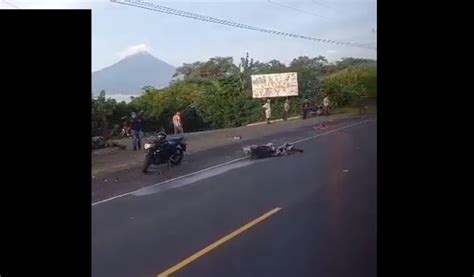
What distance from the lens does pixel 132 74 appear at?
1843mm

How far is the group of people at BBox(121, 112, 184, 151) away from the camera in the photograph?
6.07ft

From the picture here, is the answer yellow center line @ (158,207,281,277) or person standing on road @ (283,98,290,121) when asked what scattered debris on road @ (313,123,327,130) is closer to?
person standing on road @ (283,98,290,121)

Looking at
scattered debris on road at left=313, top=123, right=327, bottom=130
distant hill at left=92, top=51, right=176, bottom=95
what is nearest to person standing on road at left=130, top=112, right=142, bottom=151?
distant hill at left=92, top=51, right=176, bottom=95

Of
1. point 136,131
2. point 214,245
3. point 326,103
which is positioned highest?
point 326,103

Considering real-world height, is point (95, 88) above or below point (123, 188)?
above

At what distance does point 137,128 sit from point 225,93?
415 mm

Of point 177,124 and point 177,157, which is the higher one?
point 177,124

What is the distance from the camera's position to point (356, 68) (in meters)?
1.92

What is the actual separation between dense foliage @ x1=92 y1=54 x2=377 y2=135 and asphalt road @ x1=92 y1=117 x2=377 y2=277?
19 centimetres

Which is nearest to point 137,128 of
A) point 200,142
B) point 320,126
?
point 200,142

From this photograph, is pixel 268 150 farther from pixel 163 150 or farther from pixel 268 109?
pixel 163 150
